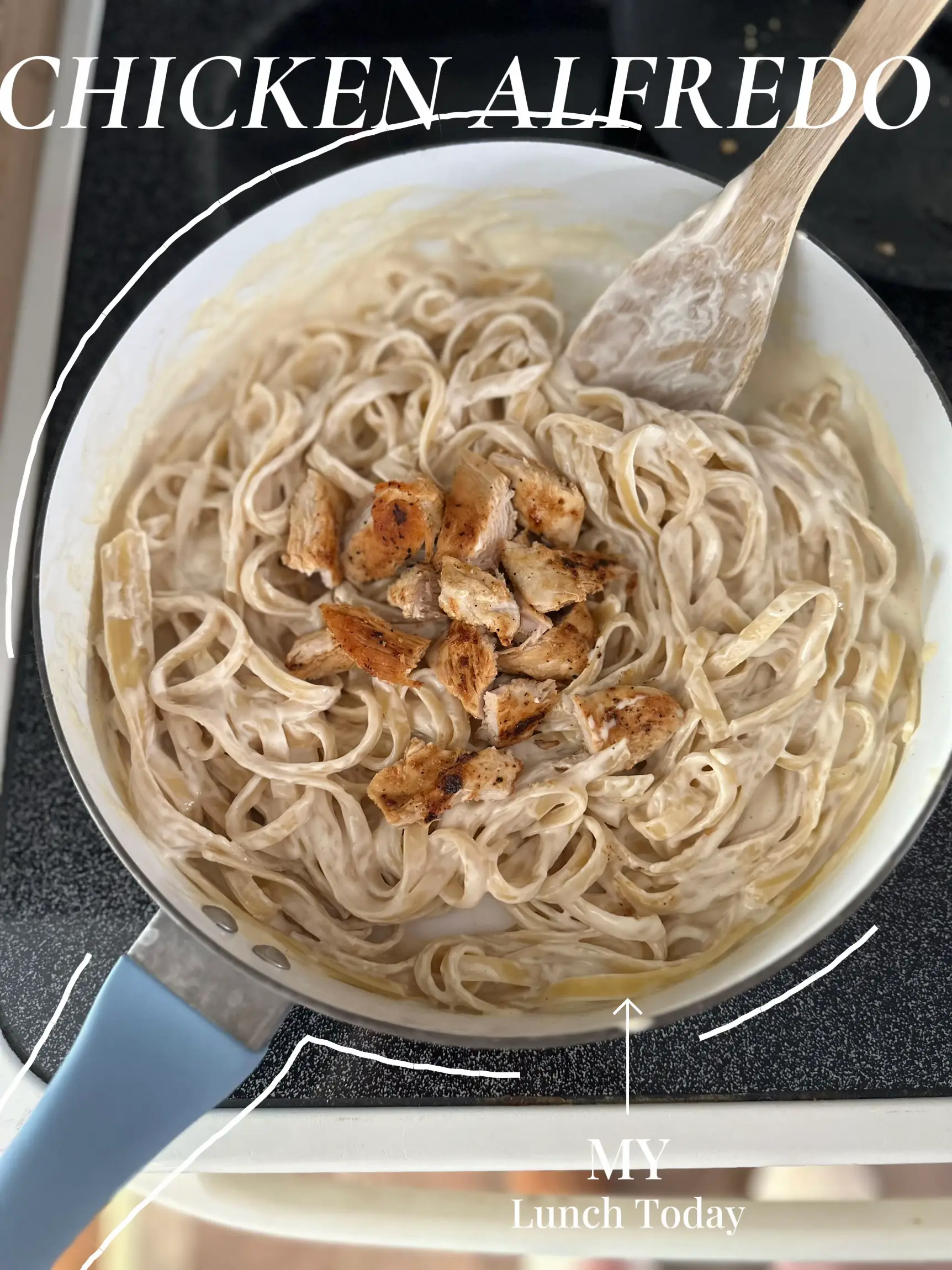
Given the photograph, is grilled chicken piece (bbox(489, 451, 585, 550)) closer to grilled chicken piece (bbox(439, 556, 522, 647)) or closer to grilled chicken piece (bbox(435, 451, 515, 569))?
grilled chicken piece (bbox(435, 451, 515, 569))

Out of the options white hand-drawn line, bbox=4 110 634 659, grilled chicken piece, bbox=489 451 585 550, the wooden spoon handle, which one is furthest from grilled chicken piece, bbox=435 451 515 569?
white hand-drawn line, bbox=4 110 634 659

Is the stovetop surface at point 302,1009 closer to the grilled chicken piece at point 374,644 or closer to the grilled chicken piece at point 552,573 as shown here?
the grilled chicken piece at point 374,644

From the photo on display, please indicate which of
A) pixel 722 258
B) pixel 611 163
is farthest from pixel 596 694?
pixel 611 163

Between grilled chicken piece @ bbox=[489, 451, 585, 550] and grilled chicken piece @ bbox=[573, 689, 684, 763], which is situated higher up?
grilled chicken piece @ bbox=[489, 451, 585, 550]

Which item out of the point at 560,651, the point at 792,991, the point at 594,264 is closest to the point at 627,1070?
the point at 792,991

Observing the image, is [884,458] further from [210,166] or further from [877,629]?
[210,166]

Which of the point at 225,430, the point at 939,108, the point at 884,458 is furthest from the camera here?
the point at 939,108
